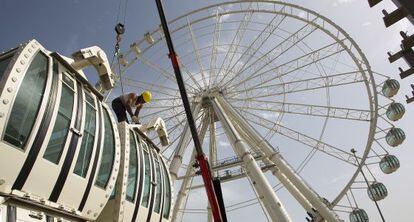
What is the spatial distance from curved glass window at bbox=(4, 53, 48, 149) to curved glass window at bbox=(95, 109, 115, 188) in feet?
5.85

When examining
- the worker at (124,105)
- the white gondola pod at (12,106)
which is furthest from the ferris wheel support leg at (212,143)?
the white gondola pod at (12,106)

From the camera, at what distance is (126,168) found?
6.99 meters

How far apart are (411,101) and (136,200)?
232 inches

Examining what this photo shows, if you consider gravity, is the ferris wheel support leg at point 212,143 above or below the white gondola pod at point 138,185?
above

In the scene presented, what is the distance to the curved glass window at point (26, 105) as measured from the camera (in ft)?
13.8

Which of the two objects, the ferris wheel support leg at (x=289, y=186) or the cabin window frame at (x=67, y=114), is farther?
the ferris wheel support leg at (x=289, y=186)

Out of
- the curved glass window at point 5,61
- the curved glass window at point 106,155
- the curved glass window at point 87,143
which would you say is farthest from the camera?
the curved glass window at point 106,155

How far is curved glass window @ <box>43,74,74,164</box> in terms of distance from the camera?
15.8 feet

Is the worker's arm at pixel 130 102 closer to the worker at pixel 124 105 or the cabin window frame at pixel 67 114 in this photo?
the worker at pixel 124 105

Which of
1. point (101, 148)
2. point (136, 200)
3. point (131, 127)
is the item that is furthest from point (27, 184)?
Result: point (131, 127)

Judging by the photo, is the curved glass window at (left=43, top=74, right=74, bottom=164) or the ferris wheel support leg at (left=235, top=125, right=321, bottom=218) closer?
the curved glass window at (left=43, top=74, right=74, bottom=164)

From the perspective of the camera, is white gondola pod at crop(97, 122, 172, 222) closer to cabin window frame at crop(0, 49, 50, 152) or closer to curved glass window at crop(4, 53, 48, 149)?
cabin window frame at crop(0, 49, 50, 152)

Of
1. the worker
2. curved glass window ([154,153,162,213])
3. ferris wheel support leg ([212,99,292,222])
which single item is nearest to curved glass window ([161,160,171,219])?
curved glass window ([154,153,162,213])

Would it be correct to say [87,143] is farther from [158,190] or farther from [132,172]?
[158,190]
